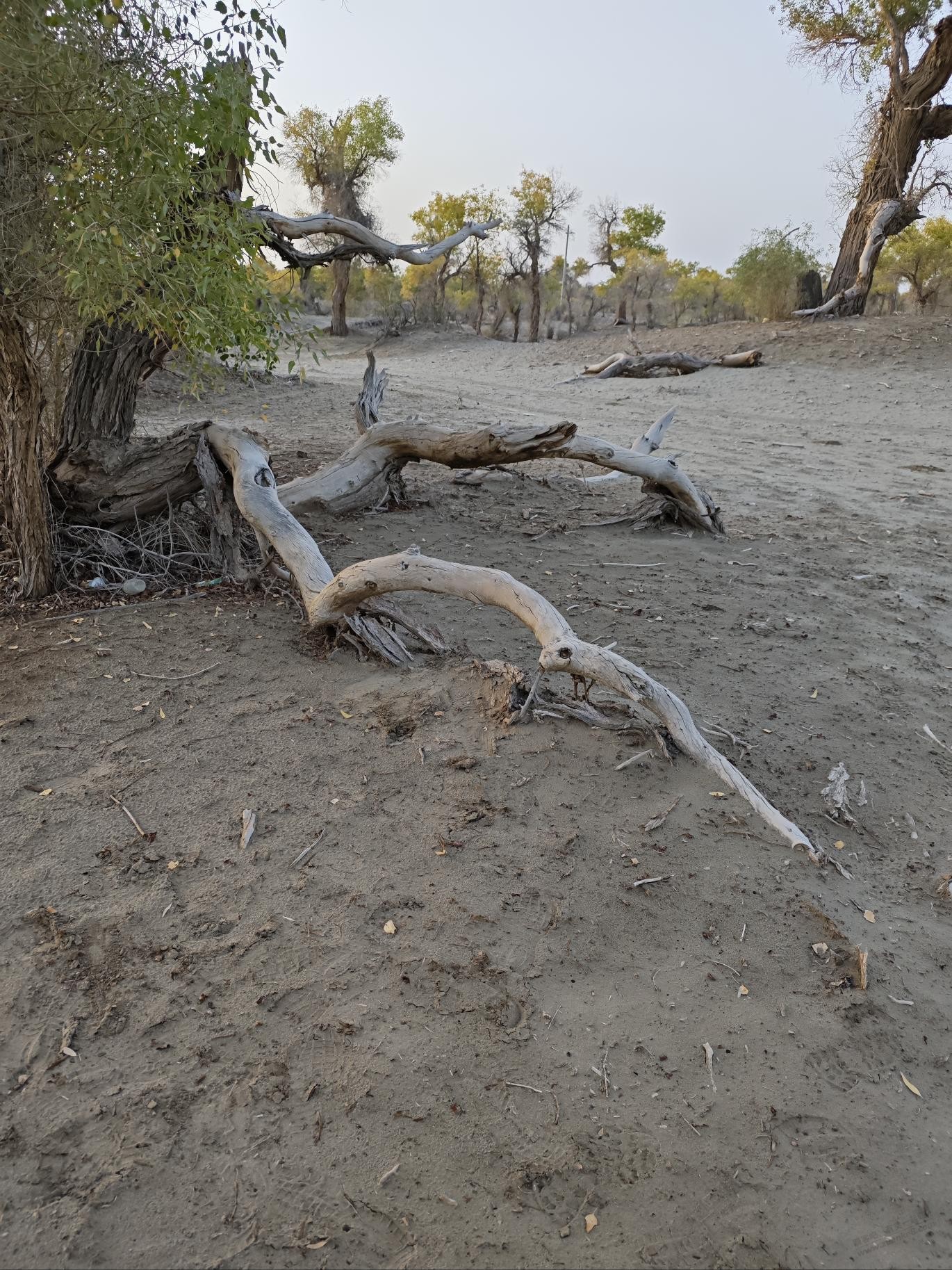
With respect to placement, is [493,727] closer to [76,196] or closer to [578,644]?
[578,644]

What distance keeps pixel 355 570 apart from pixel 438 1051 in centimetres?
223

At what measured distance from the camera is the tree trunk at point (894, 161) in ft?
54.2

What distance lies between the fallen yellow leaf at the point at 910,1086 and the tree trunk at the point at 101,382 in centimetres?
476

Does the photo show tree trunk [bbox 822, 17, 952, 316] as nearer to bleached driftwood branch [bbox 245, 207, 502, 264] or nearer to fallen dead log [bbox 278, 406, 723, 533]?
fallen dead log [bbox 278, 406, 723, 533]

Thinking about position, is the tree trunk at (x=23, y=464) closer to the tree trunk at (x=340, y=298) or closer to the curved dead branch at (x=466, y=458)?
the curved dead branch at (x=466, y=458)

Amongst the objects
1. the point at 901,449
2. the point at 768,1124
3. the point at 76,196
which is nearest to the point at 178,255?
the point at 76,196

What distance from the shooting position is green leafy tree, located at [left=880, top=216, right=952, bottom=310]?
2856cm

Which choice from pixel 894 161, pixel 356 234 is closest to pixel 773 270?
pixel 894 161

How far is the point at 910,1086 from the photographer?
2.38 metres

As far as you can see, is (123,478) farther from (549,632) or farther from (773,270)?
(773,270)

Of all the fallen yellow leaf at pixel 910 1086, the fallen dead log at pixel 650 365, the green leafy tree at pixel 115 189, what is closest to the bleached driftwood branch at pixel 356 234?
the green leafy tree at pixel 115 189

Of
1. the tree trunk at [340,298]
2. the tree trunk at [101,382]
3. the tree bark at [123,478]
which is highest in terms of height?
the tree trunk at [340,298]

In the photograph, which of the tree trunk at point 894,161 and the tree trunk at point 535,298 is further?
the tree trunk at point 535,298

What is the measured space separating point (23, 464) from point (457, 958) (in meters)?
3.43
